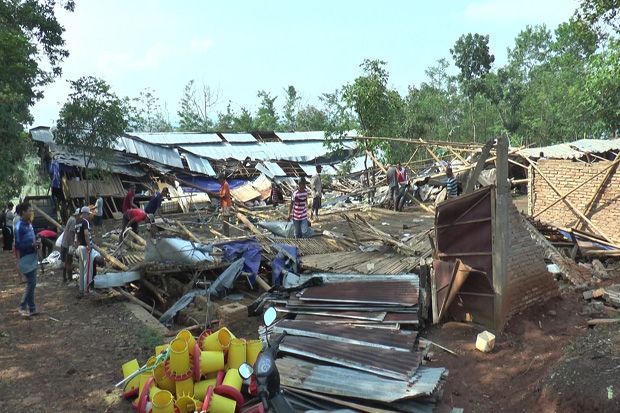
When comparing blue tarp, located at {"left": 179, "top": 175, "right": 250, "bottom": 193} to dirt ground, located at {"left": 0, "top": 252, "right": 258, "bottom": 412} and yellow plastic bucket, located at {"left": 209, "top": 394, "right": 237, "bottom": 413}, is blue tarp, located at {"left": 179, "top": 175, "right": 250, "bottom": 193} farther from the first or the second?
yellow plastic bucket, located at {"left": 209, "top": 394, "right": 237, "bottom": 413}

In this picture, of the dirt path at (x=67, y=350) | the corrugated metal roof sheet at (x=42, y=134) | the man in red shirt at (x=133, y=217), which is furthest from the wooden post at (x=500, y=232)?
the corrugated metal roof sheet at (x=42, y=134)

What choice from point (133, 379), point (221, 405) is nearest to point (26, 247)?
point (133, 379)

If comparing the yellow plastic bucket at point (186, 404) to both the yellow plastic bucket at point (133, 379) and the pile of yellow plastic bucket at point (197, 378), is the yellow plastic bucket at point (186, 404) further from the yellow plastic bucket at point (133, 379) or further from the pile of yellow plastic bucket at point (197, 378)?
the yellow plastic bucket at point (133, 379)

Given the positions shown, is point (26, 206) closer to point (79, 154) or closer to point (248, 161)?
point (79, 154)

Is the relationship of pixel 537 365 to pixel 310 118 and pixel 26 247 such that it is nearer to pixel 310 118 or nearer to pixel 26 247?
pixel 26 247

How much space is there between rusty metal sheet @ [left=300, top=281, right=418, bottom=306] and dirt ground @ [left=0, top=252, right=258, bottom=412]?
1.18 m

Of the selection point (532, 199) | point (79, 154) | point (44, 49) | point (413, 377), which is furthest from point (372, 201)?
point (413, 377)

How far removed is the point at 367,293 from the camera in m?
6.64

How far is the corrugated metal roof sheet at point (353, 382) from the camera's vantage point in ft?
14.2

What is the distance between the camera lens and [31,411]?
4750 mm

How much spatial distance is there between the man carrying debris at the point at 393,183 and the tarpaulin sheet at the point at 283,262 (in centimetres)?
842

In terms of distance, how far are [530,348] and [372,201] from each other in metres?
13.4

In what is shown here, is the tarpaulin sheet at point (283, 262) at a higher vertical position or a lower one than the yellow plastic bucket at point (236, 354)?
lower

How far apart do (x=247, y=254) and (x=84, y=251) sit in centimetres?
281
